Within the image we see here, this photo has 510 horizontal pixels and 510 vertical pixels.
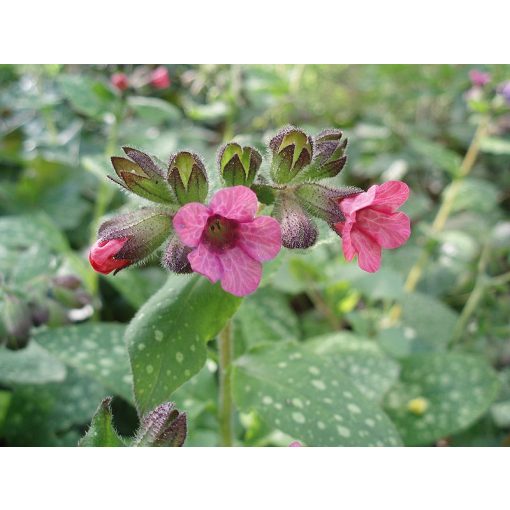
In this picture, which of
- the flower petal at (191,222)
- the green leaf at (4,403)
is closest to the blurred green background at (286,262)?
the green leaf at (4,403)

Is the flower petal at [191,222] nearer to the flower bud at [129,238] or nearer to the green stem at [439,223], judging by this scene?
the flower bud at [129,238]

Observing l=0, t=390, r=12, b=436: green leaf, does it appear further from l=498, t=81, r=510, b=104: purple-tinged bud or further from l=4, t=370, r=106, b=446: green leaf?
l=498, t=81, r=510, b=104: purple-tinged bud

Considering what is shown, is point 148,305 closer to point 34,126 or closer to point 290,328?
point 290,328

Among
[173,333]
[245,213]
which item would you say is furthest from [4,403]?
[245,213]

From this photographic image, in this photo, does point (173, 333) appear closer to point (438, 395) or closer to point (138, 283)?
point (138, 283)

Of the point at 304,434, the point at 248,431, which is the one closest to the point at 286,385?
the point at 304,434
